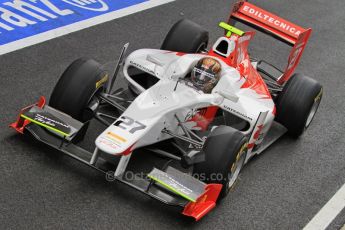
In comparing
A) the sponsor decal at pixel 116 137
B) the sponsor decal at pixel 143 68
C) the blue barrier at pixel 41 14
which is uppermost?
the sponsor decal at pixel 143 68

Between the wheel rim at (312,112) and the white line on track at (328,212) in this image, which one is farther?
the wheel rim at (312,112)

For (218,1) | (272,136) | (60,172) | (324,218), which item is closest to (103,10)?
(218,1)

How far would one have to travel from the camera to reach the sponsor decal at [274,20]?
8297mm

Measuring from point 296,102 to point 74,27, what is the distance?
12.6 feet

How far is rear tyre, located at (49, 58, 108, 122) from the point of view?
667cm

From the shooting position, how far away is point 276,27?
8312 millimetres

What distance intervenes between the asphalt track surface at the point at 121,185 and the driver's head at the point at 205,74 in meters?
0.99

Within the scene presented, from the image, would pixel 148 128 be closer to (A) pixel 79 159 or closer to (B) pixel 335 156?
(A) pixel 79 159

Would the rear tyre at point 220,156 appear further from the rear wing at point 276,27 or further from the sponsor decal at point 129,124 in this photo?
the rear wing at point 276,27

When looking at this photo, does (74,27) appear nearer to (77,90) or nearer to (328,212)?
(77,90)

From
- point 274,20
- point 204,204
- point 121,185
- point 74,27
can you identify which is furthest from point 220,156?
point 74,27

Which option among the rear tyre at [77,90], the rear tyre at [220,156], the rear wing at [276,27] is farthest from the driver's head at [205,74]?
the rear wing at [276,27]

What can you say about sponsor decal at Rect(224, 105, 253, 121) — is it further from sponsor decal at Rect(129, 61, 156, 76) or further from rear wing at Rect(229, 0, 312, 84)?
rear wing at Rect(229, 0, 312, 84)

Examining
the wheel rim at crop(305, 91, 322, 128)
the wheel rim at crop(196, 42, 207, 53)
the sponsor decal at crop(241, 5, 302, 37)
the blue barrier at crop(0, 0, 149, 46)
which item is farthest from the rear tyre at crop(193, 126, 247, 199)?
the blue barrier at crop(0, 0, 149, 46)
